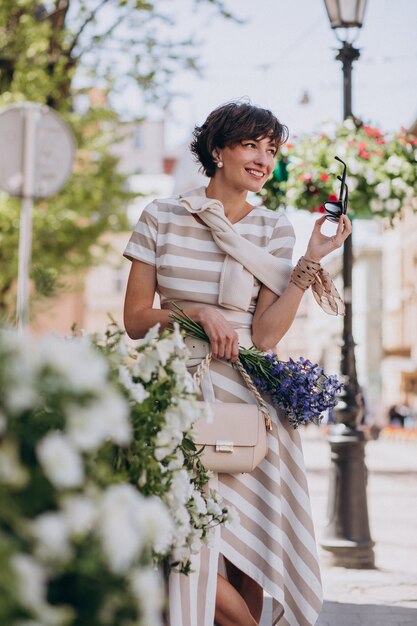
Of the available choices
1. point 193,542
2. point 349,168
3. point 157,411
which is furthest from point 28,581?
point 349,168

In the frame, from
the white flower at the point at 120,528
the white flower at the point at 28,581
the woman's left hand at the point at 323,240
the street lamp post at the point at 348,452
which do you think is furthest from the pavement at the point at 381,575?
the white flower at the point at 28,581

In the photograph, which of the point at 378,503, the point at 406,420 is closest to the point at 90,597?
the point at 378,503

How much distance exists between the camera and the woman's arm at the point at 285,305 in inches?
139

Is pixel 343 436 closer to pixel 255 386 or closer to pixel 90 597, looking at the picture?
pixel 255 386

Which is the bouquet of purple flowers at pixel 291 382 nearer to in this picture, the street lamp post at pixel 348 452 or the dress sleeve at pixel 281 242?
the dress sleeve at pixel 281 242

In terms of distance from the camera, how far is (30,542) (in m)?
1.57

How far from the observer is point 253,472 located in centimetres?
363

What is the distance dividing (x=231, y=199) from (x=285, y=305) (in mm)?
436

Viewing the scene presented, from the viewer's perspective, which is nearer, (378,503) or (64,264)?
(378,503)

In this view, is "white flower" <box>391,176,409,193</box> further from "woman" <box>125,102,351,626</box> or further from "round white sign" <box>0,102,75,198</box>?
"woman" <box>125,102,351,626</box>

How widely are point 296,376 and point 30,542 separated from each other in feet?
6.35

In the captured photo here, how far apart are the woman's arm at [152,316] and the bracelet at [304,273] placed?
0.79 feet

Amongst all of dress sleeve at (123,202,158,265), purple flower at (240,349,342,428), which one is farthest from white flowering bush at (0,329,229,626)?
dress sleeve at (123,202,158,265)

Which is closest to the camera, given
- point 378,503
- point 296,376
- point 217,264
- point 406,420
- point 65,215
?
point 296,376
